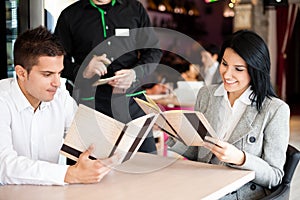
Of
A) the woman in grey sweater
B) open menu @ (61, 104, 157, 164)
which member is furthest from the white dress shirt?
the woman in grey sweater

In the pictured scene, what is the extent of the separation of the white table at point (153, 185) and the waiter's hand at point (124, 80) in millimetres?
619

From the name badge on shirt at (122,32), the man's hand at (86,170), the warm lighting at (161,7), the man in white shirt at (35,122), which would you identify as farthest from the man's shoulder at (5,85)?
the warm lighting at (161,7)

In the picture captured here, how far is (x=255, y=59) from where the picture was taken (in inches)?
→ 83.6

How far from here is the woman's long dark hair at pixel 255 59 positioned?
2125mm

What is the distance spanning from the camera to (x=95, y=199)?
163cm

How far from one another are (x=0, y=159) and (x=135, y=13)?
4.98 ft

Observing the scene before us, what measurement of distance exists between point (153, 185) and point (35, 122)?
64 centimetres

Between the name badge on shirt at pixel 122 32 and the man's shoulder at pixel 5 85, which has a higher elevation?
the name badge on shirt at pixel 122 32

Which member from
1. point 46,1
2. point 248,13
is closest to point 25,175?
point 46,1

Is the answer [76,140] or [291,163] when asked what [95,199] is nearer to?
[76,140]

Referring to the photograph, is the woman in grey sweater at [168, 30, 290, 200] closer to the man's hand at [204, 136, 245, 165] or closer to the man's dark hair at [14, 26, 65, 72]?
the man's hand at [204, 136, 245, 165]

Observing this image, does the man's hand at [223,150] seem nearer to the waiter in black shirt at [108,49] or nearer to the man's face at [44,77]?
the man's face at [44,77]

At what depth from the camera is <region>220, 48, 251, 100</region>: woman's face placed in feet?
7.09

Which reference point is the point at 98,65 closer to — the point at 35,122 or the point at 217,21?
the point at 35,122
